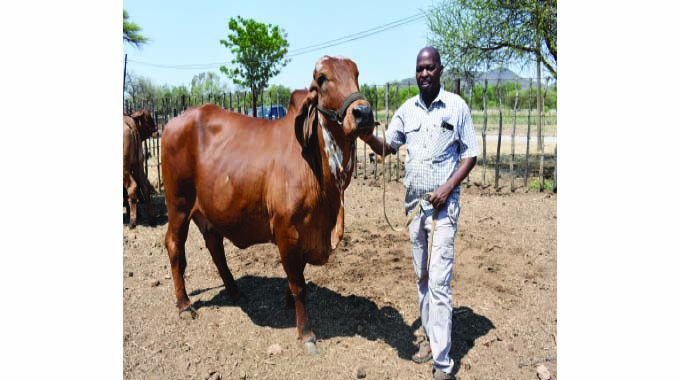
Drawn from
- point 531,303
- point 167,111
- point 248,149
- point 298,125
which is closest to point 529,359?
point 531,303

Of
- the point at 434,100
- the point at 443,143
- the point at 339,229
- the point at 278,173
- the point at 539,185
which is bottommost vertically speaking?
the point at 339,229

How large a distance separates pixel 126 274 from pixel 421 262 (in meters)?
4.03

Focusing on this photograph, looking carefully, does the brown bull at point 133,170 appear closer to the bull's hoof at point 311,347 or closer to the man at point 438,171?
the bull's hoof at point 311,347

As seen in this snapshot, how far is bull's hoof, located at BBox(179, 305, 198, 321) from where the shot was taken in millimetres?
4796

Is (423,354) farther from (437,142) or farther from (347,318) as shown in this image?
(437,142)

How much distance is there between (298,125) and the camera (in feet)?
12.9

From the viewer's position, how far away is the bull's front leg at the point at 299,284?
4.02 metres

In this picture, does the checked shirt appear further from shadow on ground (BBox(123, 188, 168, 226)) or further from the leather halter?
shadow on ground (BBox(123, 188, 168, 226))

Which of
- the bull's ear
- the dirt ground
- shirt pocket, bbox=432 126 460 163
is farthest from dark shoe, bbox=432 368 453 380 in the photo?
the bull's ear

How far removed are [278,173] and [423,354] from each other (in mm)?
1892

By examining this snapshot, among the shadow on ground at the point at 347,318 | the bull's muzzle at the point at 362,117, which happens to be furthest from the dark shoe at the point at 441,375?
the bull's muzzle at the point at 362,117

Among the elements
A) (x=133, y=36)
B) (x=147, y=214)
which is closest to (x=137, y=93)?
(x=133, y=36)

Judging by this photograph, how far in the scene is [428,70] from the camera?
3.44 m

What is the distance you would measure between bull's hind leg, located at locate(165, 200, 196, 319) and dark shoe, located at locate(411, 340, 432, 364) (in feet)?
7.42
